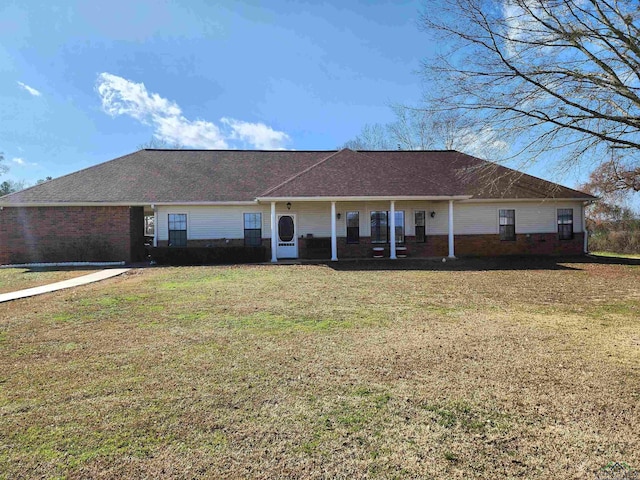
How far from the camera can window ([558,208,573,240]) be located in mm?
19359

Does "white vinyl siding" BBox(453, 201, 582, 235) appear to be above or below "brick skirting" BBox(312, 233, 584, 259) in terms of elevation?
above

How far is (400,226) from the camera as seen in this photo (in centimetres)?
1847

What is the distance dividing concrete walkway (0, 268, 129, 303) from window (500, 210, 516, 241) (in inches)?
681


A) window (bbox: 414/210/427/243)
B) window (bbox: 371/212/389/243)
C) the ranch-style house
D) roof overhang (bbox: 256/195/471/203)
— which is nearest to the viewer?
roof overhang (bbox: 256/195/471/203)

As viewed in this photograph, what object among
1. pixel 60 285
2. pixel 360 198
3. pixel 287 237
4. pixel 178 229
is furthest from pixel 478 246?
pixel 60 285

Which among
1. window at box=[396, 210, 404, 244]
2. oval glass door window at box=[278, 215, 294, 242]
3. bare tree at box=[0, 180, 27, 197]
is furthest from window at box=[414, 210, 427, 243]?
bare tree at box=[0, 180, 27, 197]

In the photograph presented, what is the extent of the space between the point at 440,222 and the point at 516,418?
16297mm

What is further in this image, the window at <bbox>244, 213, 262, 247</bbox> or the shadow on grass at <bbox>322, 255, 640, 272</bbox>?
the window at <bbox>244, 213, 262, 247</bbox>

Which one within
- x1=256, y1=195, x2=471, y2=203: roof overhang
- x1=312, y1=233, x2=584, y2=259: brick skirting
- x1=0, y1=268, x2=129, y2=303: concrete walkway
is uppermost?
x1=256, y1=195, x2=471, y2=203: roof overhang

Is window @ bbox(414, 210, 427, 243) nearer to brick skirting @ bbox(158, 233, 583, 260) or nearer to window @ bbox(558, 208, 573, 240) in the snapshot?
brick skirting @ bbox(158, 233, 583, 260)

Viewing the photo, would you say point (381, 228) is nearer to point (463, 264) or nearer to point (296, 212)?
point (296, 212)

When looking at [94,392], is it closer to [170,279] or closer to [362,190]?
[170,279]

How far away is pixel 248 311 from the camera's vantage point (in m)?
7.27

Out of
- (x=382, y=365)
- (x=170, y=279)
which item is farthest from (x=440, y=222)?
(x=382, y=365)
